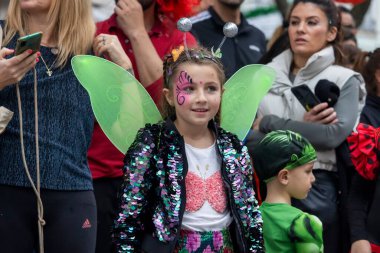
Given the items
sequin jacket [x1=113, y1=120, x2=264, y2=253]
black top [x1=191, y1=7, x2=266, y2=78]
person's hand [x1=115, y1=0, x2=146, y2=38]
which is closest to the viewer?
sequin jacket [x1=113, y1=120, x2=264, y2=253]

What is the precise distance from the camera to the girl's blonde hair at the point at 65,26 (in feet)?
14.6

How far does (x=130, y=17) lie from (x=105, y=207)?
1105 mm

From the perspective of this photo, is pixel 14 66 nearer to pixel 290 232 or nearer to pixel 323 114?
pixel 290 232

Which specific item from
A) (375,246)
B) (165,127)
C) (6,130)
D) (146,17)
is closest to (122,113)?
(165,127)

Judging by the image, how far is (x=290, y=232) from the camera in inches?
179

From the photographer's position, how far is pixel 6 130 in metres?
4.21

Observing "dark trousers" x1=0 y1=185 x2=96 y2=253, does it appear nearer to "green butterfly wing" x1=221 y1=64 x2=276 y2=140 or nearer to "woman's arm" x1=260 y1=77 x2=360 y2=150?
"green butterfly wing" x1=221 y1=64 x2=276 y2=140

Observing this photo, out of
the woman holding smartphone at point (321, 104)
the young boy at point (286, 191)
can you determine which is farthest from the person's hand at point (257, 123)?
the young boy at point (286, 191)

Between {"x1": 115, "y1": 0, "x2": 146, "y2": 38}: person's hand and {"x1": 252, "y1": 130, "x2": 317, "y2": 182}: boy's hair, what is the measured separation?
40.3 inches

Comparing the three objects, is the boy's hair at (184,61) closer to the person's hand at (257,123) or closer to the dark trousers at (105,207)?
the dark trousers at (105,207)

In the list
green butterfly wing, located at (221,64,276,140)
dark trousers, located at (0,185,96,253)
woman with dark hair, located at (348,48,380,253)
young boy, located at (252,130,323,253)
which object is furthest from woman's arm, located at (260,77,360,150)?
dark trousers, located at (0,185,96,253)

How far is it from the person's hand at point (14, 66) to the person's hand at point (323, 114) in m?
2.16

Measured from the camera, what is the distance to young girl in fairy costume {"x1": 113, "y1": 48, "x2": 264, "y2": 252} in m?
3.99

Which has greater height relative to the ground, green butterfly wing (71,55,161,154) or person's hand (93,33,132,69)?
person's hand (93,33,132,69)
